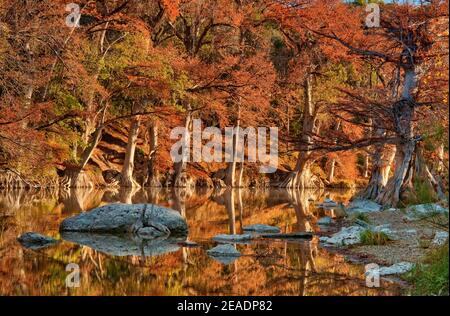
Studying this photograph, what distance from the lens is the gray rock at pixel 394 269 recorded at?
26.0 feet

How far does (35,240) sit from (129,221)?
2.17m

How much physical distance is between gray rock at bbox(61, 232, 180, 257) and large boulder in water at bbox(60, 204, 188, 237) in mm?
376

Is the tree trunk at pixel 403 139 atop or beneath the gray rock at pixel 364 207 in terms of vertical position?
atop

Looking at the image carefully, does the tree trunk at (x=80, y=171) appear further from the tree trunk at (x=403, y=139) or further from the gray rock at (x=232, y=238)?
the gray rock at (x=232, y=238)

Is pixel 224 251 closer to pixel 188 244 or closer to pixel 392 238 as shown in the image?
pixel 188 244

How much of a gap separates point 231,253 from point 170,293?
2941 mm

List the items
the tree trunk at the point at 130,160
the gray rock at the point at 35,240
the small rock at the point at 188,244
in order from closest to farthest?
the gray rock at the point at 35,240
the small rock at the point at 188,244
the tree trunk at the point at 130,160

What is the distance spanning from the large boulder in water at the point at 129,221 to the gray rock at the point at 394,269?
4873 millimetres

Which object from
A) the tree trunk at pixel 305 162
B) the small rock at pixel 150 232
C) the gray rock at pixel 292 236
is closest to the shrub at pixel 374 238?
the gray rock at pixel 292 236

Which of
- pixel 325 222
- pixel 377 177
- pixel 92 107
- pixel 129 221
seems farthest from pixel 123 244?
pixel 92 107

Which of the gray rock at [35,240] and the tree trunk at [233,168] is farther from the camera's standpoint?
the tree trunk at [233,168]

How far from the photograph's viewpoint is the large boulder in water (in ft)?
39.4
